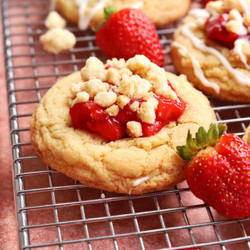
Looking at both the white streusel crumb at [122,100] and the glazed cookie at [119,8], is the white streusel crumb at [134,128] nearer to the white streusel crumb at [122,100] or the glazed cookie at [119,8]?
the white streusel crumb at [122,100]

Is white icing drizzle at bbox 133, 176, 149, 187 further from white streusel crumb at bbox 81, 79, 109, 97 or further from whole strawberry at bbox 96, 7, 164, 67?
whole strawberry at bbox 96, 7, 164, 67

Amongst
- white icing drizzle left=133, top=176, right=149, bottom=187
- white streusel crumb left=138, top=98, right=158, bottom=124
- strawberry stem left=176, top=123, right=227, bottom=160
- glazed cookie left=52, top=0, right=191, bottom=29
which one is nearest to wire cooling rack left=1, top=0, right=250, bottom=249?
white icing drizzle left=133, top=176, right=149, bottom=187

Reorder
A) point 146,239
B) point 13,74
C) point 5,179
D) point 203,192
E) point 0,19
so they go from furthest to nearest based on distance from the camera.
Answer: point 0,19
point 13,74
point 5,179
point 146,239
point 203,192

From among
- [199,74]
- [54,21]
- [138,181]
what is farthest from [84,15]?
[138,181]

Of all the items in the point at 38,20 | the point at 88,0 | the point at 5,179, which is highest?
the point at 88,0

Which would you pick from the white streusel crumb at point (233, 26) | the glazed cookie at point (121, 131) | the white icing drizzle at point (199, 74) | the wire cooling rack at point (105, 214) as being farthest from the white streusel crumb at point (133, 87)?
the white streusel crumb at point (233, 26)

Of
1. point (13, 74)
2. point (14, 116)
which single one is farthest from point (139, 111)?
point (13, 74)

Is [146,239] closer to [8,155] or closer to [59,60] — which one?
[8,155]
